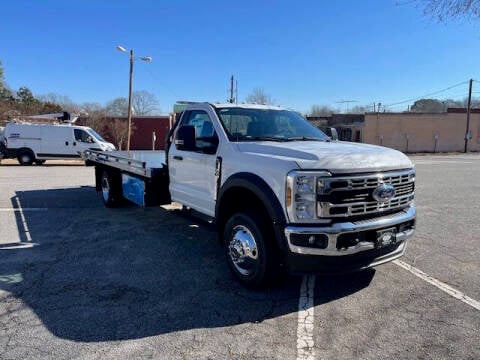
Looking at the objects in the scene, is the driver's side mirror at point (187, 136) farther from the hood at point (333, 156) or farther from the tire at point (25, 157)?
the tire at point (25, 157)

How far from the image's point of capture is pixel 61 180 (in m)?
13.3

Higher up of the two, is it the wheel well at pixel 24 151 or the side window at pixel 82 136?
the side window at pixel 82 136

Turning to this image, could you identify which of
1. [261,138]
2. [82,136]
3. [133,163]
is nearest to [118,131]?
[82,136]

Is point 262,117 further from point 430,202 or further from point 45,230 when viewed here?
point 430,202

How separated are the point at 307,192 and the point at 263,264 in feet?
3.09

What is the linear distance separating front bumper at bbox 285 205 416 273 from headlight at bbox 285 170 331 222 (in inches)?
4.8

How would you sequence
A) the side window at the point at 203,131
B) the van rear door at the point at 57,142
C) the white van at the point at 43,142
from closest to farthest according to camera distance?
1. the side window at the point at 203,131
2. the white van at the point at 43,142
3. the van rear door at the point at 57,142

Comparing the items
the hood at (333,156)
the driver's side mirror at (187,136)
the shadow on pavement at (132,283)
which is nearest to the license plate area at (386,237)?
the hood at (333,156)

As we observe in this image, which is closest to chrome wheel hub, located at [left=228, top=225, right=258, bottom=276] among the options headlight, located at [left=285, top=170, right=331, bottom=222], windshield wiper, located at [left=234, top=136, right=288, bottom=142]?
headlight, located at [left=285, top=170, right=331, bottom=222]

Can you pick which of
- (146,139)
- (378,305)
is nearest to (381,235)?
(378,305)

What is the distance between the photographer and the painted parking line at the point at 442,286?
403 centimetres

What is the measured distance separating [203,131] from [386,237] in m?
2.84

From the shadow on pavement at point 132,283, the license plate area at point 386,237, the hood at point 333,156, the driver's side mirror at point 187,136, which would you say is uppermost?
the driver's side mirror at point 187,136

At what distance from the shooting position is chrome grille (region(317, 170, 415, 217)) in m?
3.56
